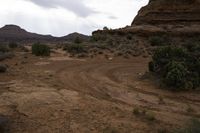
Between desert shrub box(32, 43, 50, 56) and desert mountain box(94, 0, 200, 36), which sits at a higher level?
desert mountain box(94, 0, 200, 36)

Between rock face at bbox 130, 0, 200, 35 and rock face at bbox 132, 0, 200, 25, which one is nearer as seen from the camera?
rock face at bbox 130, 0, 200, 35

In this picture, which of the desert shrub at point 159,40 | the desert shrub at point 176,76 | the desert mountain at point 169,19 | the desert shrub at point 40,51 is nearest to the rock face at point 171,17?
the desert mountain at point 169,19

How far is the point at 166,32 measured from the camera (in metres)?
34.6

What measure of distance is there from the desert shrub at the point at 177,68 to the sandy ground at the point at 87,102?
52 centimetres

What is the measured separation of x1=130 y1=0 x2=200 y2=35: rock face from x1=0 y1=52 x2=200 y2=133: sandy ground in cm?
1733

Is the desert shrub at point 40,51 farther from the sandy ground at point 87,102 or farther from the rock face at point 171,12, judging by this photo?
the rock face at point 171,12

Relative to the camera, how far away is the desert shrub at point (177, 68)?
48.3 feet

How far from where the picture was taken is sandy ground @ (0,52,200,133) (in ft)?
35.2

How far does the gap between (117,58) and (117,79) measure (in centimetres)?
859

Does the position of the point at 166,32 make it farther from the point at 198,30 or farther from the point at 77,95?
the point at 77,95

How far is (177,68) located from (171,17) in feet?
75.6

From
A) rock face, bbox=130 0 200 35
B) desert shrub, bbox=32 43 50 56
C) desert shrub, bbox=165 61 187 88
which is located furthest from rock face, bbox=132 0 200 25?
desert shrub, bbox=165 61 187 88

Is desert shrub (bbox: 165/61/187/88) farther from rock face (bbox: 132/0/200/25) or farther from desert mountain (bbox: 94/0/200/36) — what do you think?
rock face (bbox: 132/0/200/25)

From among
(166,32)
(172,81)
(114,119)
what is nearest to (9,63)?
(172,81)
